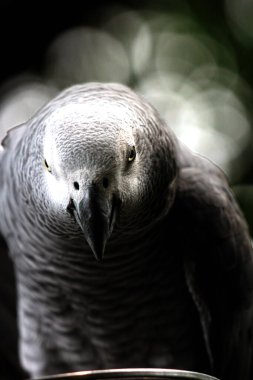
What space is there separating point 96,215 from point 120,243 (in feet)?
1.58

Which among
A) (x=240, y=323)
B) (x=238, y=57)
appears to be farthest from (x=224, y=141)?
(x=240, y=323)

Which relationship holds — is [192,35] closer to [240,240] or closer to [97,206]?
[240,240]

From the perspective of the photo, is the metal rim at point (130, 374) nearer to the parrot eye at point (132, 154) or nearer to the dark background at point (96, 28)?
the parrot eye at point (132, 154)

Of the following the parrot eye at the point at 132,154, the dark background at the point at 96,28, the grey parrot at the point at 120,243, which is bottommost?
the grey parrot at the point at 120,243

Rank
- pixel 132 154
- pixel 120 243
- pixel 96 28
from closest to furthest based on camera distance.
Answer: pixel 132 154 → pixel 120 243 → pixel 96 28

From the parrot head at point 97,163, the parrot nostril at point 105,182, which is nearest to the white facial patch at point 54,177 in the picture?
the parrot head at point 97,163

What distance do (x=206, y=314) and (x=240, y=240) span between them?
1.02ft

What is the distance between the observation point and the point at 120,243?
2117 mm

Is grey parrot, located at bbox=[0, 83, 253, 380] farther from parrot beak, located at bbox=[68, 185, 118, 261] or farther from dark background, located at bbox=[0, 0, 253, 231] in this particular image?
dark background, located at bbox=[0, 0, 253, 231]

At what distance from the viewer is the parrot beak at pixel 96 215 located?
5.38 feet

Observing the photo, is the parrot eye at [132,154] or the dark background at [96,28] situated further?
the dark background at [96,28]

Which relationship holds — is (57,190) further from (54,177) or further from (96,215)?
(96,215)

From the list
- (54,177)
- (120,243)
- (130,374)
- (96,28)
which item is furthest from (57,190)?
(96,28)

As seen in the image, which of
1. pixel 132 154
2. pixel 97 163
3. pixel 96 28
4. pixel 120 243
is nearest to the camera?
pixel 97 163
